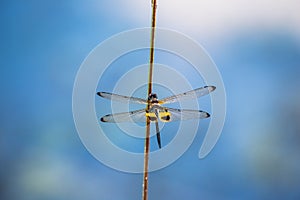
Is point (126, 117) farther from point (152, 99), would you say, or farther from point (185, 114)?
point (185, 114)

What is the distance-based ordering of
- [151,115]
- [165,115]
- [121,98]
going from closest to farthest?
[165,115] < [151,115] < [121,98]

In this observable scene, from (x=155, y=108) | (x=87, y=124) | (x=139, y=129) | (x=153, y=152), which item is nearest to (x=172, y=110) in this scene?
(x=155, y=108)

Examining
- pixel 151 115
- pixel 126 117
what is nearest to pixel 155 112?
pixel 151 115

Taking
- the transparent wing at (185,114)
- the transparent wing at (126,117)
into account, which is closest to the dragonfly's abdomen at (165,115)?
the transparent wing at (185,114)

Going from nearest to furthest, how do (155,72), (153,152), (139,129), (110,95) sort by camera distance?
(110,95) → (155,72) → (139,129) → (153,152)

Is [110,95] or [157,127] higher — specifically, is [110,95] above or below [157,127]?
above

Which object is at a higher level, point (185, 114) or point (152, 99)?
point (152, 99)

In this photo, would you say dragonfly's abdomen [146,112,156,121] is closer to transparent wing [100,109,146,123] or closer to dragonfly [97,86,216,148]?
dragonfly [97,86,216,148]

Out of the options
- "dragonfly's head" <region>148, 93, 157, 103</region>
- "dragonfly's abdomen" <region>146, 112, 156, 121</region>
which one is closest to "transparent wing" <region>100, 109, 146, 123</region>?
"dragonfly's abdomen" <region>146, 112, 156, 121</region>

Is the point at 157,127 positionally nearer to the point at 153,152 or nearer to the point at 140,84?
the point at 140,84
